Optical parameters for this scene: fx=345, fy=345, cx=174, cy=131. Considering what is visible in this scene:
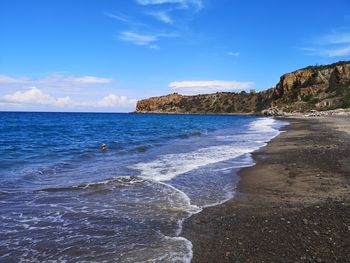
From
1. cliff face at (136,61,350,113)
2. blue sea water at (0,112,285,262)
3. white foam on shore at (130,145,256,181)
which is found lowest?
white foam on shore at (130,145,256,181)

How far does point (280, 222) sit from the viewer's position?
23.7 feet

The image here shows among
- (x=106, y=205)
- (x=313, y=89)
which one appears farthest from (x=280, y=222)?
(x=313, y=89)

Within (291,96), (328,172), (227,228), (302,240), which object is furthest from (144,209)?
(291,96)

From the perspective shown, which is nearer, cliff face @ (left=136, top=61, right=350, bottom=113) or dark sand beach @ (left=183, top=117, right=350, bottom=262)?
dark sand beach @ (left=183, top=117, right=350, bottom=262)

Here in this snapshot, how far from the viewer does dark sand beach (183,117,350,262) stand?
18.8 feet

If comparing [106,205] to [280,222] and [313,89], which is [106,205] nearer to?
[280,222]

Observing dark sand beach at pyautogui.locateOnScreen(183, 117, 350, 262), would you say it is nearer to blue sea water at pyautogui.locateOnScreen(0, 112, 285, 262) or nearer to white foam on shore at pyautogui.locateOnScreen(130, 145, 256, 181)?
blue sea water at pyautogui.locateOnScreen(0, 112, 285, 262)

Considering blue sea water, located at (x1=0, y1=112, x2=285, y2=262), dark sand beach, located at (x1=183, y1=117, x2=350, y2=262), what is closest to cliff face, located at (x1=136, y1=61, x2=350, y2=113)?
blue sea water, located at (x1=0, y1=112, x2=285, y2=262)

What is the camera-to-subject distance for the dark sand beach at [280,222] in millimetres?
5719

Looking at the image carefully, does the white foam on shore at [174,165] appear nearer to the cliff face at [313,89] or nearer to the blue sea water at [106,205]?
the blue sea water at [106,205]

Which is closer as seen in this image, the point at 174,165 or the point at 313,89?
the point at 174,165

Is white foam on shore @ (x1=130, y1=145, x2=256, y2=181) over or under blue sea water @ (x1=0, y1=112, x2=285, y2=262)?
under

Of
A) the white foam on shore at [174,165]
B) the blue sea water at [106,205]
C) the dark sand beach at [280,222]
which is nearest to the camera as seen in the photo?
the dark sand beach at [280,222]

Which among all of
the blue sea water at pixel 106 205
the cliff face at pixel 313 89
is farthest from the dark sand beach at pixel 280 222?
the cliff face at pixel 313 89
